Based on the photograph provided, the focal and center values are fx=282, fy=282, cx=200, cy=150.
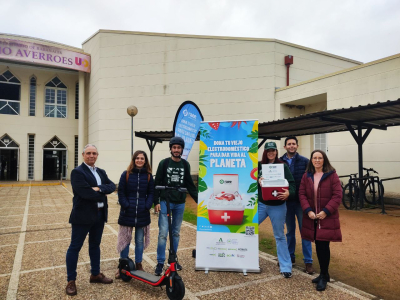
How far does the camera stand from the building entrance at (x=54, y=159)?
21125 millimetres

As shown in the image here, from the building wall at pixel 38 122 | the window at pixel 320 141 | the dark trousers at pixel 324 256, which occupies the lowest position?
the dark trousers at pixel 324 256

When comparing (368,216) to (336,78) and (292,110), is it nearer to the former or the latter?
(336,78)

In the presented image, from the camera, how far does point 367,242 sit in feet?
17.6

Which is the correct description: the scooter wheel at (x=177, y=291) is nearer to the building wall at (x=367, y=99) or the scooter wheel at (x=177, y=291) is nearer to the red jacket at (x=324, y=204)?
the red jacket at (x=324, y=204)

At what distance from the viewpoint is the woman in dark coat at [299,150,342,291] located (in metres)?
3.31

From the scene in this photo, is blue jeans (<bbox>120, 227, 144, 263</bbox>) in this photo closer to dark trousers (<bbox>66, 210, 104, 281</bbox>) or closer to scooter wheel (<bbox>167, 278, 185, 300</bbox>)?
dark trousers (<bbox>66, 210, 104, 281</bbox>)

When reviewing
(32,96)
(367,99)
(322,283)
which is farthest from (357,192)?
(32,96)

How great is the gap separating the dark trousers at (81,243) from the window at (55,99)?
20658 mm

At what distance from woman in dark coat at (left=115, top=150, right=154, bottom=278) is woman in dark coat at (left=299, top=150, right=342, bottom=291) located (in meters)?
1.98

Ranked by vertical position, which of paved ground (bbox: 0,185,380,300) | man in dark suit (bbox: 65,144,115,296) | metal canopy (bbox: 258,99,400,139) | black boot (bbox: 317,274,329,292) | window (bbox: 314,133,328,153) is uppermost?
metal canopy (bbox: 258,99,400,139)

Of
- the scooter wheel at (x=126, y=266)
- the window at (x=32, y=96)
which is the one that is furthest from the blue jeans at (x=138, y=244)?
Result: the window at (x=32, y=96)

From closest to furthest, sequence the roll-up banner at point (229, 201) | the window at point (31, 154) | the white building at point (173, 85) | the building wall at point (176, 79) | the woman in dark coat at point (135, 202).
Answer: the woman in dark coat at point (135, 202) < the roll-up banner at point (229, 201) < the white building at point (173, 85) < the building wall at point (176, 79) < the window at point (31, 154)

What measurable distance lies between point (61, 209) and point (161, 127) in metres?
8.09

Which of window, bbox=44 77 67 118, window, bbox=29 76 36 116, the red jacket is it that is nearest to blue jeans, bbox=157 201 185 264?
the red jacket
